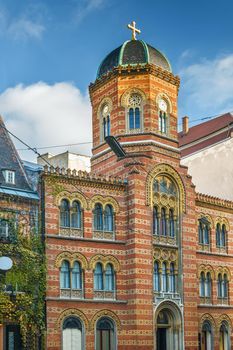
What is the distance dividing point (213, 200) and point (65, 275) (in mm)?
13413

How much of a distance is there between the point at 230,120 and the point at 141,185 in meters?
16.9

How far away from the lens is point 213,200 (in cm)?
4700

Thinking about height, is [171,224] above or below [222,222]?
below

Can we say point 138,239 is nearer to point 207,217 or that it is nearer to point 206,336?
point 207,217

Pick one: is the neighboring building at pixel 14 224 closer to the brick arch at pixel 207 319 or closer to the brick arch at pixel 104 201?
the brick arch at pixel 104 201

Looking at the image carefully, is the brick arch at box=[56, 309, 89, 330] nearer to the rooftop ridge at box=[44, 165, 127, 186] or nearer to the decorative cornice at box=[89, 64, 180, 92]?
Result: the rooftop ridge at box=[44, 165, 127, 186]

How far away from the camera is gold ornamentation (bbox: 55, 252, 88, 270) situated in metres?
38.2

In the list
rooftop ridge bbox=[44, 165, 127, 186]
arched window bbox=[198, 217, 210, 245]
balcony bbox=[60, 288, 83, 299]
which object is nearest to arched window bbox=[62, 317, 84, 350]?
balcony bbox=[60, 288, 83, 299]

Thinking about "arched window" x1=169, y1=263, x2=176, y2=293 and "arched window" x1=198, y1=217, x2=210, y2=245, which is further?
"arched window" x1=198, y1=217, x2=210, y2=245

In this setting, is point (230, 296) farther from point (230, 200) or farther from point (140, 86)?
point (140, 86)

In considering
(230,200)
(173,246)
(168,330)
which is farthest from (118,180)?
(230,200)

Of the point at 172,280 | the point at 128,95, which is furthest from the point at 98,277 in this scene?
the point at 128,95

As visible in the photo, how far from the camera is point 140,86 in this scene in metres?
44.4

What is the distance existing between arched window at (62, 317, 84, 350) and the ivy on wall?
5.72ft
